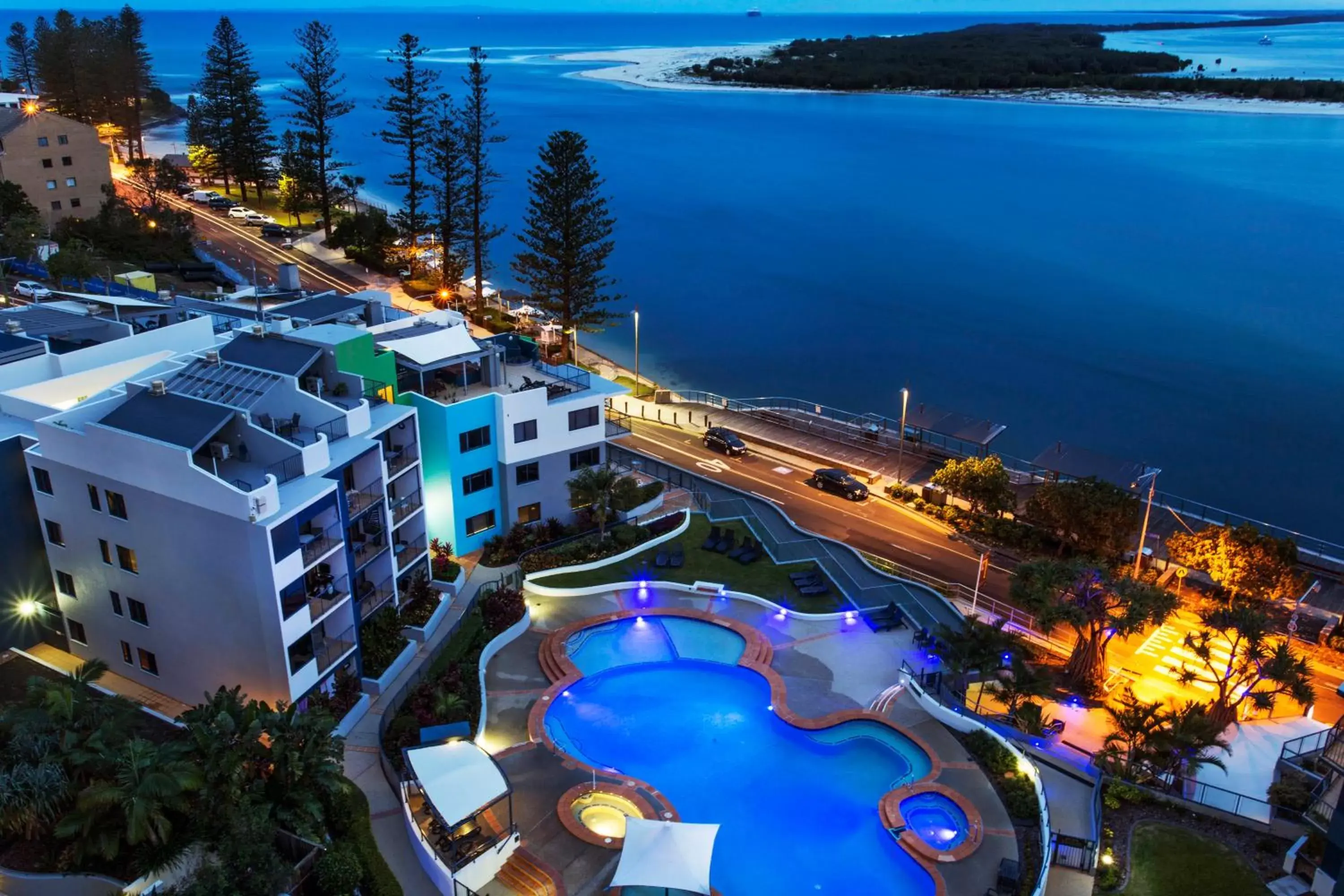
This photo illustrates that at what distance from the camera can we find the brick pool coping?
69.7 ft

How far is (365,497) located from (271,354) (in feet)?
19.8

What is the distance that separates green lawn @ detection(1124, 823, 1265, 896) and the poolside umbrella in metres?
8.65

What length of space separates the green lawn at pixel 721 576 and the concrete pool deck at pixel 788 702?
2.36ft

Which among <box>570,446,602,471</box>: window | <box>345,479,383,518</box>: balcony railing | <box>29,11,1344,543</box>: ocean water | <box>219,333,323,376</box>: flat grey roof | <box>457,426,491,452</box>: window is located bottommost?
<box>29,11,1344,543</box>: ocean water

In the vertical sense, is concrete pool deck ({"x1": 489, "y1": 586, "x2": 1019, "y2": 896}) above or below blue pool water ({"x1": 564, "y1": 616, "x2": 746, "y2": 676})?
above

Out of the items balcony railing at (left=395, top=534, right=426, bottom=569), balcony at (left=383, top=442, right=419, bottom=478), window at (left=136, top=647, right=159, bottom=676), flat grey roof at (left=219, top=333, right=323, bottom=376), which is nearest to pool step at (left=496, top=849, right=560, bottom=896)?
balcony railing at (left=395, top=534, right=426, bottom=569)

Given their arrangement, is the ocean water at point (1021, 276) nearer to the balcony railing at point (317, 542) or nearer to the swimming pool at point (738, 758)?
the swimming pool at point (738, 758)

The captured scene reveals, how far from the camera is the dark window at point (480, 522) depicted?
109 feet

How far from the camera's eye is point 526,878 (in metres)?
20.4

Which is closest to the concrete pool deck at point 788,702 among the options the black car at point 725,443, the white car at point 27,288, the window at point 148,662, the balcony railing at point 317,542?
the balcony railing at point 317,542

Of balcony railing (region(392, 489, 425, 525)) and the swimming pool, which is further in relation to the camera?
balcony railing (region(392, 489, 425, 525))

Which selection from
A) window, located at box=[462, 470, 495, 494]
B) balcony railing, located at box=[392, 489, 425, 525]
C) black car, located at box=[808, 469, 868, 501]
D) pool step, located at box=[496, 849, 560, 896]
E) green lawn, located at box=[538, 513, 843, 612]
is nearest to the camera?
pool step, located at box=[496, 849, 560, 896]

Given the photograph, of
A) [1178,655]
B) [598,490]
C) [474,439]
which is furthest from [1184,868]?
[474,439]

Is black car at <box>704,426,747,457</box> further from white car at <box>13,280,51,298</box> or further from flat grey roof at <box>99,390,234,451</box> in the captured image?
white car at <box>13,280,51,298</box>
